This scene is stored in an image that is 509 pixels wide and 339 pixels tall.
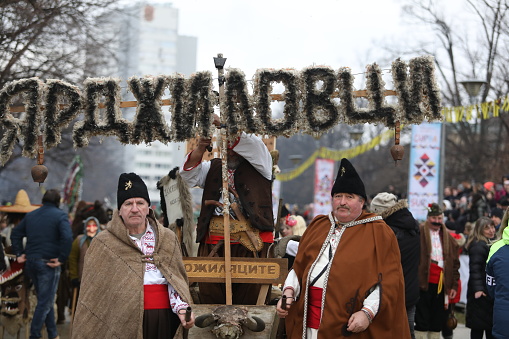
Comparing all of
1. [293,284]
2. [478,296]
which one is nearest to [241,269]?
[293,284]

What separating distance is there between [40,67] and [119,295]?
12.0 meters

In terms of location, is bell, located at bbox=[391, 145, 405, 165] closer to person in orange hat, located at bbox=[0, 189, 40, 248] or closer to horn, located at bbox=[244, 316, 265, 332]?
horn, located at bbox=[244, 316, 265, 332]

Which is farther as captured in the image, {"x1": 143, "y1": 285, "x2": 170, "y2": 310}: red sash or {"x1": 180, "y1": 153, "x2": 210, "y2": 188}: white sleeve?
{"x1": 180, "y1": 153, "x2": 210, "y2": 188}: white sleeve

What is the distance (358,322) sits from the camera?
562 cm

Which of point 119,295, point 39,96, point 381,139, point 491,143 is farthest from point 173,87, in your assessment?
point 491,143

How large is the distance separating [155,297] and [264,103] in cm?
214

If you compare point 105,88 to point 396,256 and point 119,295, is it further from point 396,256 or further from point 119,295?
point 396,256

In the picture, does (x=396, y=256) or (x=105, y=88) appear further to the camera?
(x=105, y=88)

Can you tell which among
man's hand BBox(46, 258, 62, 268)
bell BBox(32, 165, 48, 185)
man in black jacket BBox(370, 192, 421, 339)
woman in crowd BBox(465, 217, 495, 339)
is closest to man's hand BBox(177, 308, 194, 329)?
bell BBox(32, 165, 48, 185)

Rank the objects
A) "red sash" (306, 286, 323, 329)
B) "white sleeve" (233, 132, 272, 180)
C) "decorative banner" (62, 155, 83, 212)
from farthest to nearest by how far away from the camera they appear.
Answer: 1. "decorative banner" (62, 155, 83, 212)
2. "white sleeve" (233, 132, 272, 180)
3. "red sash" (306, 286, 323, 329)

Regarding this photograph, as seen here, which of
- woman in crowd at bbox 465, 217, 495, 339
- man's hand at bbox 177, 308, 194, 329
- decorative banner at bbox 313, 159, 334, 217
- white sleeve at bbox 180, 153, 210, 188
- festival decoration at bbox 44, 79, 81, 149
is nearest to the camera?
man's hand at bbox 177, 308, 194, 329

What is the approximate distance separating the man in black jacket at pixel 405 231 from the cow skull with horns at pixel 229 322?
236 cm

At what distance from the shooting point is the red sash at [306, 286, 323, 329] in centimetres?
595

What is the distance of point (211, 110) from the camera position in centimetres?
724
